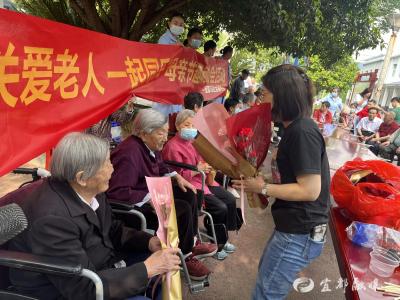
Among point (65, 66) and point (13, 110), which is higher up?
point (65, 66)

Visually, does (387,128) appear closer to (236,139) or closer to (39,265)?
(236,139)

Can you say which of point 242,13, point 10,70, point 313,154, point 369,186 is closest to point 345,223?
point 369,186

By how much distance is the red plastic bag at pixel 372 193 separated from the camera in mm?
2234

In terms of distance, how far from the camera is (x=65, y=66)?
7.06 feet

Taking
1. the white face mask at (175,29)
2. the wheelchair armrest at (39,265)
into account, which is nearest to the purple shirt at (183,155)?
the wheelchair armrest at (39,265)

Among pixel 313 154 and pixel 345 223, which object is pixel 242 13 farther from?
pixel 313 154

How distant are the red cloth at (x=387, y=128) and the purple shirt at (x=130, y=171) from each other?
889cm

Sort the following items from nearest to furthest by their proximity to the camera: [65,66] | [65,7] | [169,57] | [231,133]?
[231,133], [65,66], [169,57], [65,7]

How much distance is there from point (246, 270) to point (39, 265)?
2.22 metres

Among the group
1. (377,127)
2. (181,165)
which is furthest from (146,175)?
(377,127)

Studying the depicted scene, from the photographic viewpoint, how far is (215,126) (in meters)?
2.10

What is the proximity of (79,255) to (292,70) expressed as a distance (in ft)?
4.29

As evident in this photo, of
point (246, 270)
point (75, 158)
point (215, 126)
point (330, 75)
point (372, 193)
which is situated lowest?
point (246, 270)

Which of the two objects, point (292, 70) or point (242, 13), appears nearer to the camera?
point (292, 70)
